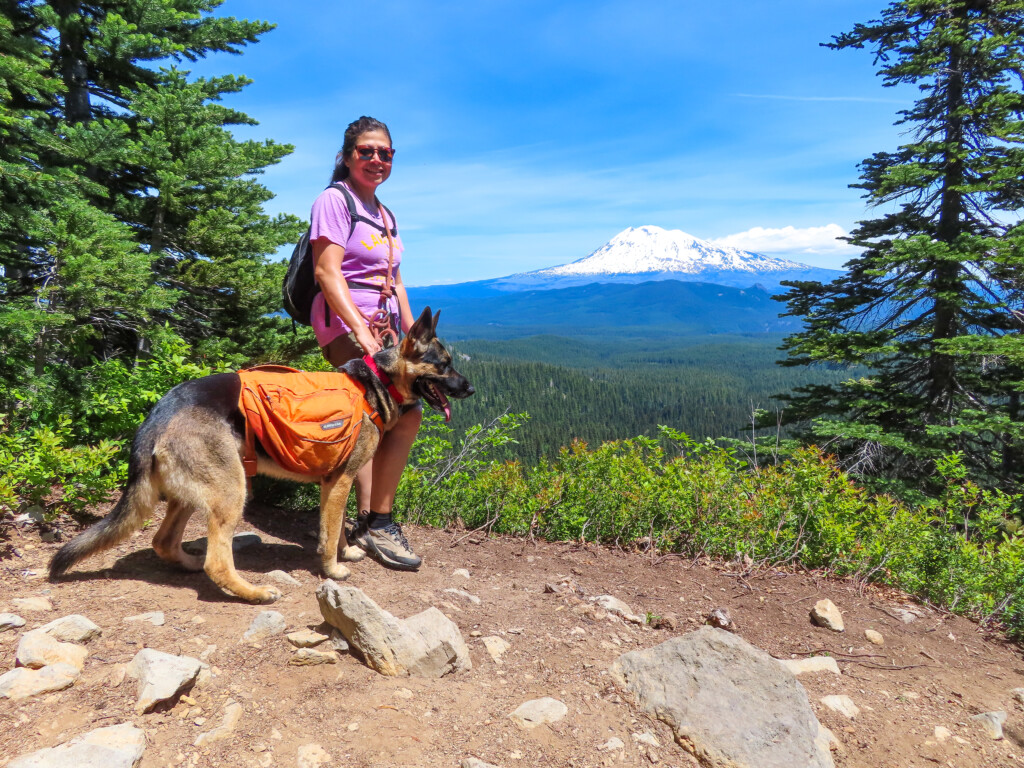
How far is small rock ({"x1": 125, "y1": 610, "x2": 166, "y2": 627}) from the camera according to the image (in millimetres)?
2811

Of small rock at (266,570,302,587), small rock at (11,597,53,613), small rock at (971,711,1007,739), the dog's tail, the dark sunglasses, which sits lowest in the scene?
small rock at (971,711,1007,739)

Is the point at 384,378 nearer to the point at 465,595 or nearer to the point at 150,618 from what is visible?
the point at 465,595

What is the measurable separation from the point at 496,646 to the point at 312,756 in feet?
4.06

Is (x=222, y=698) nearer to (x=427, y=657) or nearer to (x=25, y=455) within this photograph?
(x=427, y=657)

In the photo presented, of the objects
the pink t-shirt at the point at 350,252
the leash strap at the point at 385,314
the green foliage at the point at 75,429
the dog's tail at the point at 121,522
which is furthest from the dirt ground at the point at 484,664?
the pink t-shirt at the point at 350,252

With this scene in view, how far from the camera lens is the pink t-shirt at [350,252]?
3.73 meters

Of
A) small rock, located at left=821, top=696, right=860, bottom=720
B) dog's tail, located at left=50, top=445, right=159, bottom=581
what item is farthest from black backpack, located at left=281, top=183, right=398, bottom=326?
small rock, located at left=821, top=696, right=860, bottom=720

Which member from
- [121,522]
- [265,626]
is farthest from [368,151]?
[265,626]

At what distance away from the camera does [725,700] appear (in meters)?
2.60

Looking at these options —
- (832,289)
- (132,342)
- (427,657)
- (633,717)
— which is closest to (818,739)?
(633,717)

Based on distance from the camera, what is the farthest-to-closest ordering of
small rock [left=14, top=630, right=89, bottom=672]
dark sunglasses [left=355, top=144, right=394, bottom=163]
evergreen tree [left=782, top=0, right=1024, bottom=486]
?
evergreen tree [left=782, top=0, right=1024, bottom=486] → dark sunglasses [left=355, top=144, right=394, bottom=163] → small rock [left=14, top=630, right=89, bottom=672]

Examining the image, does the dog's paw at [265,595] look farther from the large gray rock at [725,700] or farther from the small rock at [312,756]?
the large gray rock at [725,700]

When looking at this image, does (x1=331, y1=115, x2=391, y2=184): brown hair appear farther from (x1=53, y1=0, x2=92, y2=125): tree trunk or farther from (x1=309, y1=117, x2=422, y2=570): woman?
(x1=53, y1=0, x2=92, y2=125): tree trunk

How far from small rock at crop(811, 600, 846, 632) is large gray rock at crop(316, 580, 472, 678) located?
8.41 feet
